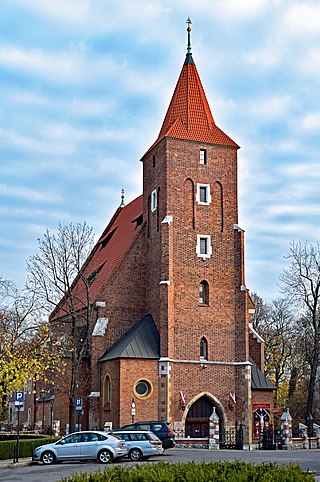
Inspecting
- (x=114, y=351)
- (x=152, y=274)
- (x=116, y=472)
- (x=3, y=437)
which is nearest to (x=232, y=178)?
(x=152, y=274)

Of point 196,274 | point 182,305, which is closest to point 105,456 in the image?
point 182,305

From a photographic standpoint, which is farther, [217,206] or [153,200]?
Answer: [153,200]

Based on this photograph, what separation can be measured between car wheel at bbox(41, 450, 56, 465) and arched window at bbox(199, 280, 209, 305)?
58.2 ft

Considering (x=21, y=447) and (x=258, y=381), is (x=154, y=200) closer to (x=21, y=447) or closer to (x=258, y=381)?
A: (x=258, y=381)

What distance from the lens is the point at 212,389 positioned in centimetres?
4344

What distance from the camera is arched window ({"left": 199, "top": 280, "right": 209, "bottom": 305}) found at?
44.7 metres

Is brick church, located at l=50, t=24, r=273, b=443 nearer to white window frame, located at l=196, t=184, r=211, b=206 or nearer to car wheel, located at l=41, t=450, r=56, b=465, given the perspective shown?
white window frame, located at l=196, t=184, r=211, b=206

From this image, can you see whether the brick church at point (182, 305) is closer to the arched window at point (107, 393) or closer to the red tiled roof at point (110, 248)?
the arched window at point (107, 393)

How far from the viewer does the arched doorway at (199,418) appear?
4294cm

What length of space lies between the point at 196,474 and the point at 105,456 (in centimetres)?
1636

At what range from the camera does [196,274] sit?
4462 centimetres

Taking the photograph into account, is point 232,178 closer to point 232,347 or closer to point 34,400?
point 232,347

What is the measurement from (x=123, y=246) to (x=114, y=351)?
9122mm

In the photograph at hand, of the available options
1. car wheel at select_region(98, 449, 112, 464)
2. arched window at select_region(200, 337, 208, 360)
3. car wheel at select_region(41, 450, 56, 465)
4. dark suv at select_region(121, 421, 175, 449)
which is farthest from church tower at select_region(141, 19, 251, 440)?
car wheel at select_region(98, 449, 112, 464)
